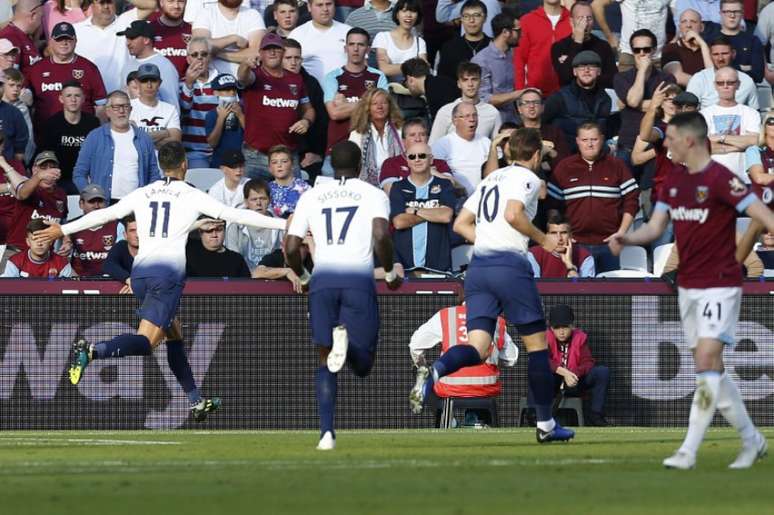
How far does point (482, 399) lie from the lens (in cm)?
1591

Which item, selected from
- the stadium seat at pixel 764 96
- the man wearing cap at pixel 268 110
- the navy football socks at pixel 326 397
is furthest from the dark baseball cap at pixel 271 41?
the navy football socks at pixel 326 397

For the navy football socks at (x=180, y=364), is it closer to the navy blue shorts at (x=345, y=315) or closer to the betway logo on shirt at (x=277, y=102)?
the navy blue shorts at (x=345, y=315)

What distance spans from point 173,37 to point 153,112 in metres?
1.54

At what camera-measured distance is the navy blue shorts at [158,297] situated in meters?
14.0

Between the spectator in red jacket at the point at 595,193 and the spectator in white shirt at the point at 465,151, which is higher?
the spectator in white shirt at the point at 465,151

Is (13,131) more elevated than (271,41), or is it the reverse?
(271,41)

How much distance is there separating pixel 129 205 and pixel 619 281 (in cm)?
540

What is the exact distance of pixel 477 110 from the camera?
1945 centimetres

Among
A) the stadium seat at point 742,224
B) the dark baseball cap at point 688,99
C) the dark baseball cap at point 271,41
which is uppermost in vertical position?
the dark baseball cap at point 271,41

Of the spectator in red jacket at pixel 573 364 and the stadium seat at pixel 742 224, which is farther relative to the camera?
the stadium seat at pixel 742 224

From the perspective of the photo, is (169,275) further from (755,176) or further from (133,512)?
(755,176)

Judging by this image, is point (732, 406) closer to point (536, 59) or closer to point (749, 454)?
point (749, 454)

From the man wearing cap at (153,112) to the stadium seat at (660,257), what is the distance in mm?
5694

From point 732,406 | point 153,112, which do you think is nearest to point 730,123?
point 153,112
